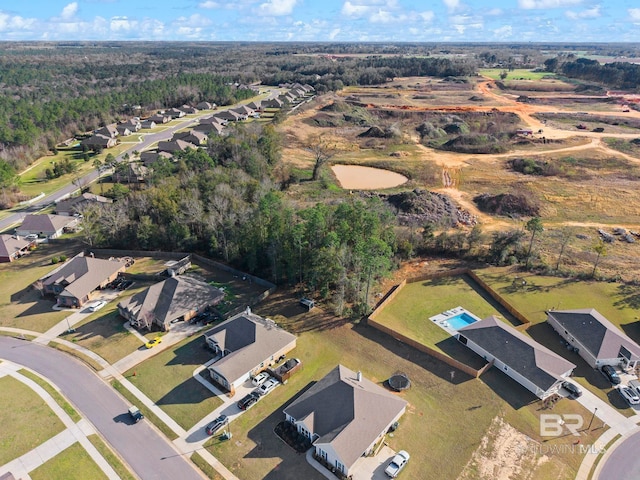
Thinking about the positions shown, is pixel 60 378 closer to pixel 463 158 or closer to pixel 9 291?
pixel 9 291

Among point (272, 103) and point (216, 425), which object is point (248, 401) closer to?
point (216, 425)

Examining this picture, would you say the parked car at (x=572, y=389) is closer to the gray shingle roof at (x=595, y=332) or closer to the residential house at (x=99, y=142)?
the gray shingle roof at (x=595, y=332)

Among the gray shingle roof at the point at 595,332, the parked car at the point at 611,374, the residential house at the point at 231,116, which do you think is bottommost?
the parked car at the point at 611,374

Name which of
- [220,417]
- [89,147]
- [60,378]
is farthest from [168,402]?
[89,147]

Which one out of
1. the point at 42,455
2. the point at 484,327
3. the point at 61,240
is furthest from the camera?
the point at 61,240

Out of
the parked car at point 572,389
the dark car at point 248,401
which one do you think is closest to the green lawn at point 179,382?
the dark car at point 248,401

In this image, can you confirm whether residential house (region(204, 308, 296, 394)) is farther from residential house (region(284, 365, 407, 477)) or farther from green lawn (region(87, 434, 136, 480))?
green lawn (region(87, 434, 136, 480))
